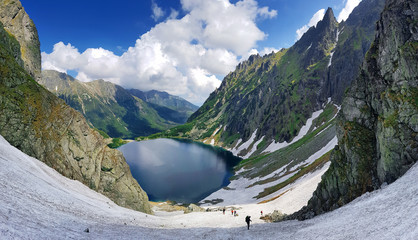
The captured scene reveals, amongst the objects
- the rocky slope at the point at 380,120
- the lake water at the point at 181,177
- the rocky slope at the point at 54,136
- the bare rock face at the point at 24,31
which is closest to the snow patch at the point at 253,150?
the lake water at the point at 181,177

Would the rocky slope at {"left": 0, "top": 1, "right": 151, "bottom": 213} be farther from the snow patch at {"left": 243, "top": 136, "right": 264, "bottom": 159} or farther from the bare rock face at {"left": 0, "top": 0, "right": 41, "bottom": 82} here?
the snow patch at {"left": 243, "top": 136, "right": 264, "bottom": 159}

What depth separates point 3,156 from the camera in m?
22.4

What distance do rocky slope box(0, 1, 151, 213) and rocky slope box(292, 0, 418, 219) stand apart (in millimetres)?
40077

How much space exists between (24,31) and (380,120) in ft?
273

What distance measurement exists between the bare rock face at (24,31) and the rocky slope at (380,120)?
74.7 m

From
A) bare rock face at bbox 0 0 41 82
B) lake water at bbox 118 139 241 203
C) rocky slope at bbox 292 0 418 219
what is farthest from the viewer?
lake water at bbox 118 139 241 203

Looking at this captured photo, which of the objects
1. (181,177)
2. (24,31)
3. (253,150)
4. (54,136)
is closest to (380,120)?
(54,136)

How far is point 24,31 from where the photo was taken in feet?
183

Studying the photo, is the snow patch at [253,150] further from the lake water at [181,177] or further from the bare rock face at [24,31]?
the bare rock face at [24,31]

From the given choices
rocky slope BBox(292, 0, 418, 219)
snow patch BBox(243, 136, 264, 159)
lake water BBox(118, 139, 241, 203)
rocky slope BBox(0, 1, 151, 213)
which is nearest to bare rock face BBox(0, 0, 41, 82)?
rocky slope BBox(0, 1, 151, 213)

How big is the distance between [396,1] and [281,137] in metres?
123

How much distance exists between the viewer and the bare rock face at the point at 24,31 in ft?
167

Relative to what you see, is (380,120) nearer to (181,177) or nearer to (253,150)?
(181,177)

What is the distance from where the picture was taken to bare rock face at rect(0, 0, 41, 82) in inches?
2004
